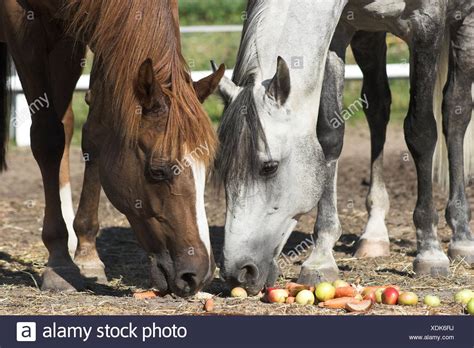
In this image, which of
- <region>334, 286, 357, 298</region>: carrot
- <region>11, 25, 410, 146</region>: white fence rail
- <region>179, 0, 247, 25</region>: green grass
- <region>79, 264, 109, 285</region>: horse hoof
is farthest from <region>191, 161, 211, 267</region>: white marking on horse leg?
<region>179, 0, 247, 25</region>: green grass

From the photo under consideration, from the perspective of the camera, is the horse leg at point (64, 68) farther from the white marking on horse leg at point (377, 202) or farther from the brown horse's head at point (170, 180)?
the white marking on horse leg at point (377, 202)

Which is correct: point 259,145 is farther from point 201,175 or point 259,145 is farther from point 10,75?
point 10,75

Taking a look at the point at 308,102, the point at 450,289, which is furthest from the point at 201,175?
the point at 450,289

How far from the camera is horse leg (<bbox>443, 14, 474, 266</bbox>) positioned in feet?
22.6

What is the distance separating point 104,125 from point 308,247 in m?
2.63

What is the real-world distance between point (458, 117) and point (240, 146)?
2230 mm

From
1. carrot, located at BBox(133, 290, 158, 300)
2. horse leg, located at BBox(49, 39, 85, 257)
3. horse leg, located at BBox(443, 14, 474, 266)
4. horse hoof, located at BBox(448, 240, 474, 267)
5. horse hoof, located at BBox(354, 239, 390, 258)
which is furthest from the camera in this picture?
horse hoof, located at BBox(354, 239, 390, 258)

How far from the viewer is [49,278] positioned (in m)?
5.86

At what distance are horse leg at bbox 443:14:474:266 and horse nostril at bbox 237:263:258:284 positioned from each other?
1.99 metres

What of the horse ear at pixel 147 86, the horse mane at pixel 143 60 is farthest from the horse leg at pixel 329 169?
the horse ear at pixel 147 86

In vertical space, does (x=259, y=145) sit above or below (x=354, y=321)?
above

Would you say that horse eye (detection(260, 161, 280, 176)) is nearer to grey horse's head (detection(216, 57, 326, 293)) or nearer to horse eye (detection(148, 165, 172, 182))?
grey horse's head (detection(216, 57, 326, 293))

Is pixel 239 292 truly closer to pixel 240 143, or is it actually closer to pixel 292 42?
pixel 240 143

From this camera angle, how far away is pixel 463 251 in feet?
22.2
